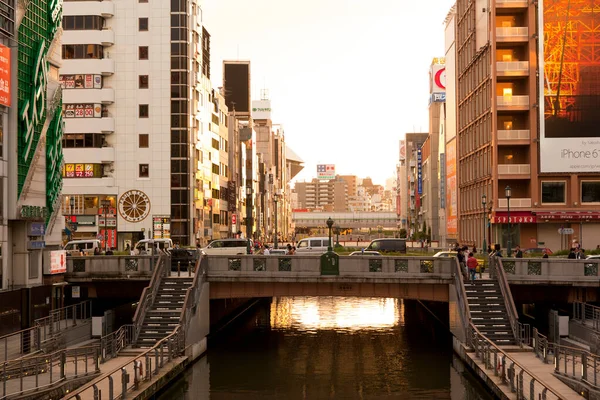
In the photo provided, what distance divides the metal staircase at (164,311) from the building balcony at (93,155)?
52.9 metres

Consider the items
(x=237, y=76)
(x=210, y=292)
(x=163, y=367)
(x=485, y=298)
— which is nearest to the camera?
(x=163, y=367)

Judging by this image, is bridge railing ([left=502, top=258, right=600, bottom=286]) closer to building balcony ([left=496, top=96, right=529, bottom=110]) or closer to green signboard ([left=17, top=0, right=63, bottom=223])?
green signboard ([left=17, top=0, right=63, bottom=223])

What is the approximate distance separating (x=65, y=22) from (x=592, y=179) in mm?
61619

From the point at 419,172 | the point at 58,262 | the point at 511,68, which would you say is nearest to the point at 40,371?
the point at 58,262

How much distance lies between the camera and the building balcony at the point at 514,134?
267ft

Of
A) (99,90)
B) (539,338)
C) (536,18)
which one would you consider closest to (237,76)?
(99,90)

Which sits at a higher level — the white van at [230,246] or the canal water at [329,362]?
the white van at [230,246]

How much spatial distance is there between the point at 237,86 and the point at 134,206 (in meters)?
106

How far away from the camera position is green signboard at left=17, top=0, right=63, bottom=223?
4256 cm

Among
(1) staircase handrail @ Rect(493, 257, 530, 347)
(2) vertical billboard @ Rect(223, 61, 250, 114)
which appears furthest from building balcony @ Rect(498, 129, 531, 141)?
(2) vertical billboard @ Rect(223, 61, 250, 114)

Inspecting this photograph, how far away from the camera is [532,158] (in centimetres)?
8012

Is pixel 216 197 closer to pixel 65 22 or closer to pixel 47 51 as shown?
pixel 65 22

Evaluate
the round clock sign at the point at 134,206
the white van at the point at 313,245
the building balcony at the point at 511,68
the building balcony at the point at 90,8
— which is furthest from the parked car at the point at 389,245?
the building balcony at the point at 90,8

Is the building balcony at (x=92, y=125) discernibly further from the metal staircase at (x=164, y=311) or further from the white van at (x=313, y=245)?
the metal staircase at (x=164, y=311)
